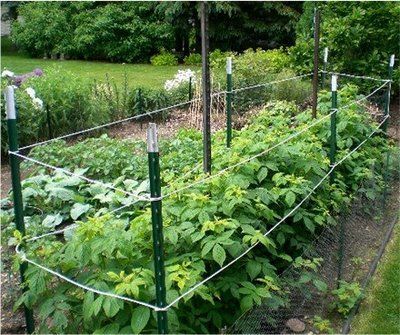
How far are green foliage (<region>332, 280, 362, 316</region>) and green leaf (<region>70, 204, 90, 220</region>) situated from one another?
1957mm

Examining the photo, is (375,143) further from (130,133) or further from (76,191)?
(130,133)

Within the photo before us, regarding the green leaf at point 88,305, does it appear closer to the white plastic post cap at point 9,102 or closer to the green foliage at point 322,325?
the white plastic post cap at point 9,102

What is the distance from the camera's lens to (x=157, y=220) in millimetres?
2529

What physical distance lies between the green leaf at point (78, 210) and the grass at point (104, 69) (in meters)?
8.84

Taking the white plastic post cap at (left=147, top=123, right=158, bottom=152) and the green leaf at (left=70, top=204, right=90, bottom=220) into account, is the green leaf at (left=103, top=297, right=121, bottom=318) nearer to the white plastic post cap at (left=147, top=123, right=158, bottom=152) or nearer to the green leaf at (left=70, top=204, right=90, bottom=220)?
the white plastic post cap at (left=147, top=123, right=158, bottom=152)

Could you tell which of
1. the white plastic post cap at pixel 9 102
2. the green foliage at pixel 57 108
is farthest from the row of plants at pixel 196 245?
the green foliage at pixel 57 108

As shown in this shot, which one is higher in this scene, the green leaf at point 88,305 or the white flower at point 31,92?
the white flower at point 31,92

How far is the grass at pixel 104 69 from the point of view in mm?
14215

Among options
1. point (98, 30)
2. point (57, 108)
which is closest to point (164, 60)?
point (98, 30)

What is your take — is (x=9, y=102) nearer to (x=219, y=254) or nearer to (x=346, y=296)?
(x=219, y=254)

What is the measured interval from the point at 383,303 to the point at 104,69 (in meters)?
12.9

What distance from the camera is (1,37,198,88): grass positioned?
14.2 metres

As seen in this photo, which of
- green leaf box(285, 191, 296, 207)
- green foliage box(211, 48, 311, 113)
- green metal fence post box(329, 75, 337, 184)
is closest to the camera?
green leaf box(285, 191, 296, 207)

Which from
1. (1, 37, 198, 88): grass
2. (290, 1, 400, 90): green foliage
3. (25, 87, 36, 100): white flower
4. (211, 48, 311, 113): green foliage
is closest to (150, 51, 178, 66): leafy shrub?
(1, 37, 198, 88): grass
